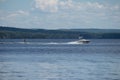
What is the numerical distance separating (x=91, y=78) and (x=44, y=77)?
14.0ft

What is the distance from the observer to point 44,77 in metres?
41.9

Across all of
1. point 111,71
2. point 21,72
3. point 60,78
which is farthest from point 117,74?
point 21,72

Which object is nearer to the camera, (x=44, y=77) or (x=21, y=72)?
(x=44, y=77)

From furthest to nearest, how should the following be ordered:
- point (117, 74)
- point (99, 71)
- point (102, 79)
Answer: point (99, 71) → point (117, 74) → point (102, 79)

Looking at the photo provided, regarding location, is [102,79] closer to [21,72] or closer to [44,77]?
[44,77]

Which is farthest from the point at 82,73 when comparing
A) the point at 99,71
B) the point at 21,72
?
the point at 21,72

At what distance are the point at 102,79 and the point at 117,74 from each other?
3881 mm

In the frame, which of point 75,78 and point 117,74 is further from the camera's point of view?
point 117,74

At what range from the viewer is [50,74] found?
44.2 metres

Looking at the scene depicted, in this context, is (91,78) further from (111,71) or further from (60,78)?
(111,71)

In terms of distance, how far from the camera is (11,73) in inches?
1802

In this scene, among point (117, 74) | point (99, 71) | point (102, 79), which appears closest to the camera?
point (102, 79)

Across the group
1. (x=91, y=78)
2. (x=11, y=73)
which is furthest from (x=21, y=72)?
(x=91, y=78)

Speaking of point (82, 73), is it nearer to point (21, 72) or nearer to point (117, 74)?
point (117, 74)
